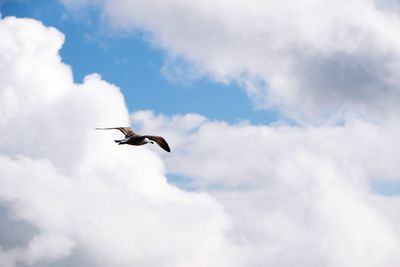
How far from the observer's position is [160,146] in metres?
47.0

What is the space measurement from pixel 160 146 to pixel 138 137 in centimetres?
347

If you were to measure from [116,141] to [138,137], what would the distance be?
97.1 inches

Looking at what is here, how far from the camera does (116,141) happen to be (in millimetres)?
47938

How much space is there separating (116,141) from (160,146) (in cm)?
465

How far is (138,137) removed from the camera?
49250 mm
